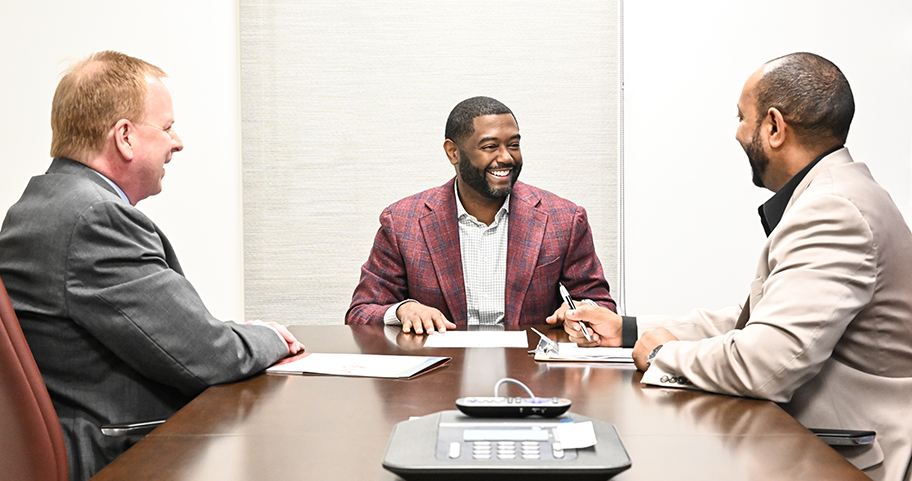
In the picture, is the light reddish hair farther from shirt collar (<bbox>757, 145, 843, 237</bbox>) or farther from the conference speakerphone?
shirt collar (<bbox>757, 145, 843, 237</bbox>)

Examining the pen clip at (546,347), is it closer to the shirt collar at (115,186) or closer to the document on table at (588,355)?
the document on table at (588,355)

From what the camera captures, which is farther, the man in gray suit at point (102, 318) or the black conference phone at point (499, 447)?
the man in gray suit at point (102, 318)

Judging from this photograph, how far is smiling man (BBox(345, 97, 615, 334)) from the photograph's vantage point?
2.80m

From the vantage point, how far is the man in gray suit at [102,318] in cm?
155

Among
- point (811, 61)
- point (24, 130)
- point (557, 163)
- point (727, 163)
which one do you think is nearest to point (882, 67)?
point (727, 163)

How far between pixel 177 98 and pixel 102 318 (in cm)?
269

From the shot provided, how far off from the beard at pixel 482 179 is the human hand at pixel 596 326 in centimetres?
81

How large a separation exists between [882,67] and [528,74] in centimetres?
172

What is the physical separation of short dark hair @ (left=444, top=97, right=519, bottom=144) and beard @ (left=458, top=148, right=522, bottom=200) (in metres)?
0.09

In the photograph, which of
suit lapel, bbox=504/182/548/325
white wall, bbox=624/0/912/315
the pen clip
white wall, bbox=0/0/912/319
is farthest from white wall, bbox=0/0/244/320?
the pen clip

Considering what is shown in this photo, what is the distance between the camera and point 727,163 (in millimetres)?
3975

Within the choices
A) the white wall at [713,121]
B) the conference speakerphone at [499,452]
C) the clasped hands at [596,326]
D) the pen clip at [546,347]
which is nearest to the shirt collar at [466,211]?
the clasped hands at [596,326]

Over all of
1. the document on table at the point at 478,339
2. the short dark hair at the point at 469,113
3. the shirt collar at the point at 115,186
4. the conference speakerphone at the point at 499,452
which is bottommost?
the document on table at the point at 478,339

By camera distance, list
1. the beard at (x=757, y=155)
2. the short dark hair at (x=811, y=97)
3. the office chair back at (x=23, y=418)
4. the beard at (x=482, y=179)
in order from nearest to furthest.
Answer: the office chair back at (x=23, y=418) < the short dark hair at (x=811, y=97) < the beard at (x=757, y=155) < the beard at (x=482, y=179)
